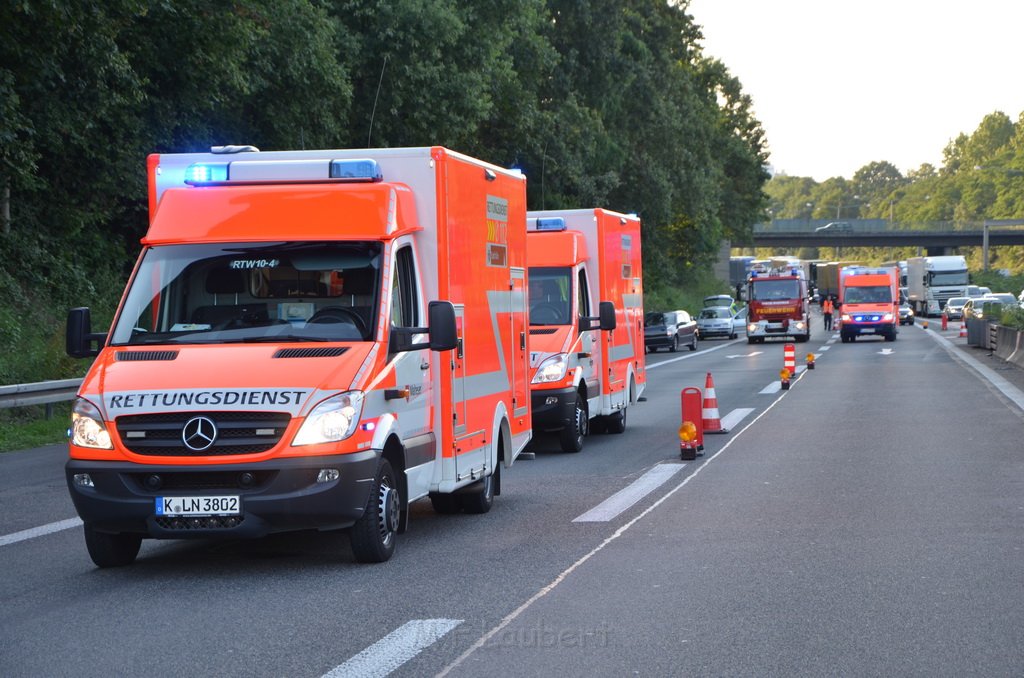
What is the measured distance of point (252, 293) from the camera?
9.54 m

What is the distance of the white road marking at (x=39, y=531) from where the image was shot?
35.0ft

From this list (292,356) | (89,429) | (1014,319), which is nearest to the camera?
(89,429)

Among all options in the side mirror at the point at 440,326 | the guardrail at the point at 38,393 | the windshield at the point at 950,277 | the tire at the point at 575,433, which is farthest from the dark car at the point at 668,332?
the windshield at the point at 950,277

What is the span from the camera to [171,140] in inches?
1100

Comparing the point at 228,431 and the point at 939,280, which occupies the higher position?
Result: the point at 939,280

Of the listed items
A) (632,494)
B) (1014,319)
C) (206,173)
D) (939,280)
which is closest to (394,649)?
(206,173)

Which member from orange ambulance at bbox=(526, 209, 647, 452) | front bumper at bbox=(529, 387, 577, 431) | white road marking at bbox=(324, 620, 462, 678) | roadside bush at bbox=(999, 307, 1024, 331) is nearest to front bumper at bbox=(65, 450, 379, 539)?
white road marking at bbox=(324, 620, 462, 678)

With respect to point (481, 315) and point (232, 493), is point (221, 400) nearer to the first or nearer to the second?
point (232, 493)

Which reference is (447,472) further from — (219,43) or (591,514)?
(219,43)

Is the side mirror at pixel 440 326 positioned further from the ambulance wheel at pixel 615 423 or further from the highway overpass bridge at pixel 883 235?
the highway overpass bridge at pixel 883 235

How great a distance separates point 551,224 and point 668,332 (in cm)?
3253

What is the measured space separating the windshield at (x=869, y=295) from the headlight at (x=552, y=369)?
39495 millimetres

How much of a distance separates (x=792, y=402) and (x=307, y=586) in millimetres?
16841

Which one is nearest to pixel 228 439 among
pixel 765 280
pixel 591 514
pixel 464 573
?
pixel 464 573
